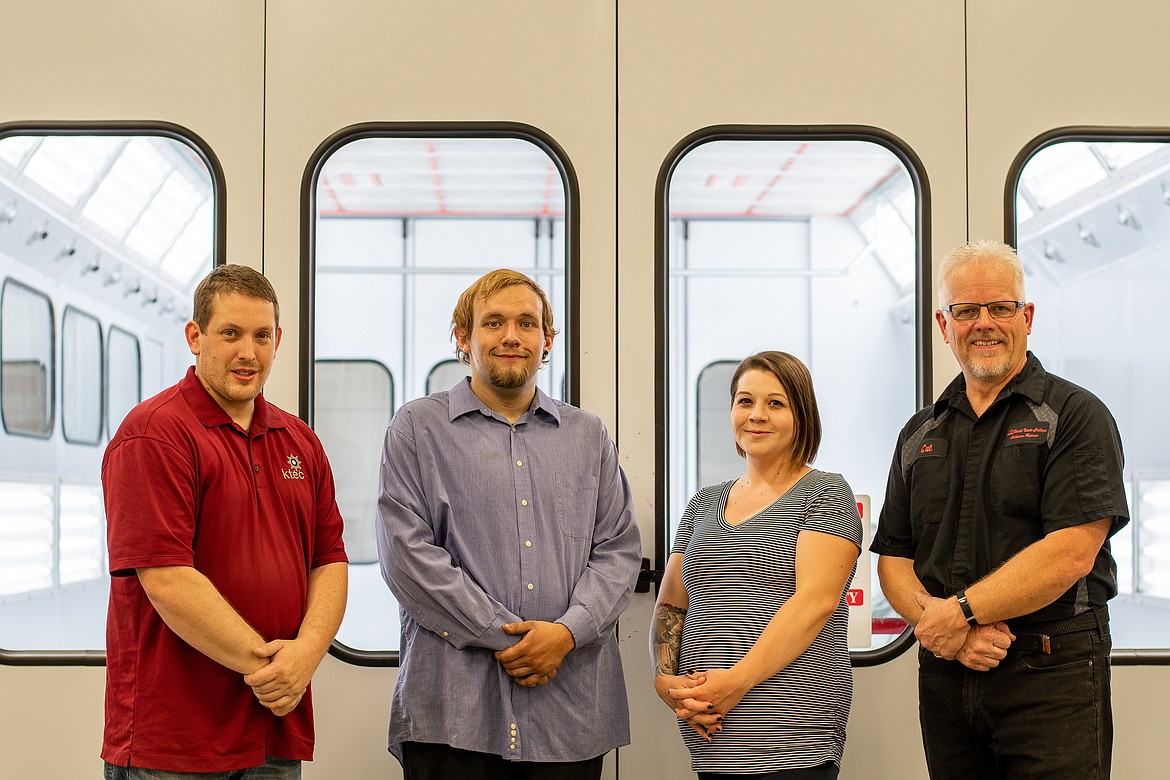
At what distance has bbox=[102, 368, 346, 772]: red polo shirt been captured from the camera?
6.35ft

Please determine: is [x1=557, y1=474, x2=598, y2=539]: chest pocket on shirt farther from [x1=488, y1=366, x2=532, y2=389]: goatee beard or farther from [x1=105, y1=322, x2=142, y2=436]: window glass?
[x1=105, y1=322, x2=142, y2=436]: window glass

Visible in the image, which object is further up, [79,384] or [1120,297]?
[1120,297]

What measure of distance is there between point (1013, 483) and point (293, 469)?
4.88ft

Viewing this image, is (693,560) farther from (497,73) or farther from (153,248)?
(153,248)

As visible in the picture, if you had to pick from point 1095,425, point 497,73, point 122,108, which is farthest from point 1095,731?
point 122,108

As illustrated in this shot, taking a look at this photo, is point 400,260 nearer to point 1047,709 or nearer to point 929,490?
point 929,490

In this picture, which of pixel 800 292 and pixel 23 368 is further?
pixel 800 292

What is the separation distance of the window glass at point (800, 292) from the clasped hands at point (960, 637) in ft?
2.72

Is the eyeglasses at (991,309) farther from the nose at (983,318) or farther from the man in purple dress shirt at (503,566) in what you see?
the man in purple dress shirt at (503,566)

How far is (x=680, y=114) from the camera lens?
Result: 2.84 meters

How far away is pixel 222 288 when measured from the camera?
2.11 metres

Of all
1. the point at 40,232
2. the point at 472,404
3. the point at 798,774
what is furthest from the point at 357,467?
the point at 798,774

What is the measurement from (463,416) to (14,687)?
4.91 ft

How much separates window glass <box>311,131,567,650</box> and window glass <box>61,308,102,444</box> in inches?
26.4
